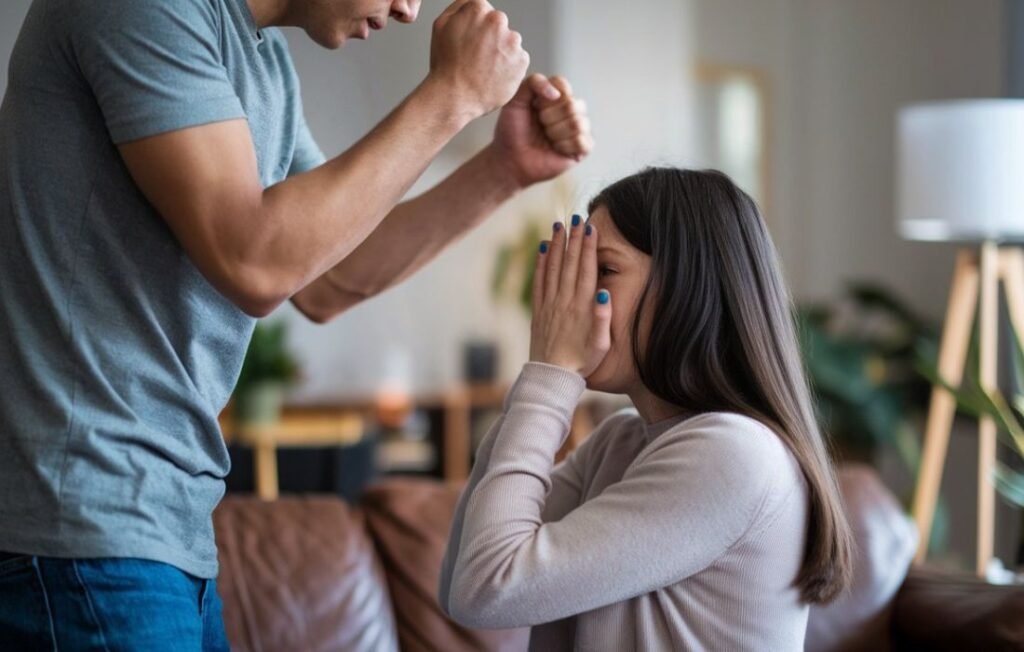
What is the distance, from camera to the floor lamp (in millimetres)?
3074

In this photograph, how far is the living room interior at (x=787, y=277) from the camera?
3.66 m

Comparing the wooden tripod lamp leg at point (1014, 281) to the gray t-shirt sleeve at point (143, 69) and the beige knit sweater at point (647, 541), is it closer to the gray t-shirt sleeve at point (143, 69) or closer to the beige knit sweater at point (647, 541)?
the beige knit sweater at point (647, 541)

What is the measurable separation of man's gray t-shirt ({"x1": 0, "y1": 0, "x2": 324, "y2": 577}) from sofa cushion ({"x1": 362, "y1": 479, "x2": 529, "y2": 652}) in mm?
1143

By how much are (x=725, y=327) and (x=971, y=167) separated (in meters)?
2.05

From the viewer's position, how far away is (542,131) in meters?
1.56

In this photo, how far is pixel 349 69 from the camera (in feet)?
6.17

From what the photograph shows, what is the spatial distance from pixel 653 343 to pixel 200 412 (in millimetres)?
470

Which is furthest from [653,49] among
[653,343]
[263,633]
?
[653,343]

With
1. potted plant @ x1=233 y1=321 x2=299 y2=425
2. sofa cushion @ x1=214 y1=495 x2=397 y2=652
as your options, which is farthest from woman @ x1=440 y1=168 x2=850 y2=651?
potted plant @ x1=233 y1=321 x2=299 y2=425

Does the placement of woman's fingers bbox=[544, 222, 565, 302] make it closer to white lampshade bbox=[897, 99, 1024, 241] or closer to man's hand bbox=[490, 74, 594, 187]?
man's hand bbox=[490, 74, 594, 187]

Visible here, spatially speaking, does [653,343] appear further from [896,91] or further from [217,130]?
[896,91]

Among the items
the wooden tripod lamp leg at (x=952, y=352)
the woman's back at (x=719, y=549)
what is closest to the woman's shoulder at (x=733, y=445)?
the woman's back at (x=719, y=549)

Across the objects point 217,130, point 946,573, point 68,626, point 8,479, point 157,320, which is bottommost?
point 946,573

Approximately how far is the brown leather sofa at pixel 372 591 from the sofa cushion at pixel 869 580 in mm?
12
